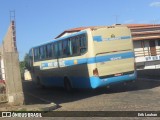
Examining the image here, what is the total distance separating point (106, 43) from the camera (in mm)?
18359

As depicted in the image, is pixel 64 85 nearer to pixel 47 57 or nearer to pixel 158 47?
pixel 47 57

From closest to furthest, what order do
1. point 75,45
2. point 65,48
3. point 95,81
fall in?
point 95,81
point 75,45
point 65,48

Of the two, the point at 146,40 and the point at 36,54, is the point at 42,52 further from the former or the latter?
the point at 146,40

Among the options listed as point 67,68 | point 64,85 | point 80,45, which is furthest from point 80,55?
point 64,85

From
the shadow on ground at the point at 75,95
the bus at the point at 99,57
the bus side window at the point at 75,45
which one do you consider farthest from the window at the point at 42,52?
the bus side window at the point at 75,45

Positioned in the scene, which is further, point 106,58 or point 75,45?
point 75,45

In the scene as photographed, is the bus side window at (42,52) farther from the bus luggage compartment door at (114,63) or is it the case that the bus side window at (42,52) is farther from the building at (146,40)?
the building at (146,40)

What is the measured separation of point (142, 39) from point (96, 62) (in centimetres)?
2564

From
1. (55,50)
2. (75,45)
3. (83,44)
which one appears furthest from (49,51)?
(83,44)

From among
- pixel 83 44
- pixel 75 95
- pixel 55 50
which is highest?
pixel 55 50

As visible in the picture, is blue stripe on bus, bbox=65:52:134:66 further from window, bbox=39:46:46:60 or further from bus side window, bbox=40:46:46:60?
bus side window, bbox=40:46:46:60

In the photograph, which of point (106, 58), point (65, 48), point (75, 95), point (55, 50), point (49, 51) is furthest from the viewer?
point (49, 51)

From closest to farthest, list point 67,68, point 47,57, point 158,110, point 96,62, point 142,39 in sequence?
point 158,110 < point 96,62 < point 67,68 < point 47,57 < point 142,39

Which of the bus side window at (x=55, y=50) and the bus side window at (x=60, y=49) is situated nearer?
the bus side window at (x=60, y=49)
